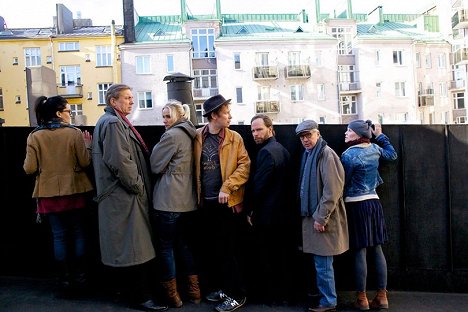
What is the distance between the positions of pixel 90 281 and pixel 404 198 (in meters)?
3.61

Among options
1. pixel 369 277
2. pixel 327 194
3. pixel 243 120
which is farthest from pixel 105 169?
pixel 243 120

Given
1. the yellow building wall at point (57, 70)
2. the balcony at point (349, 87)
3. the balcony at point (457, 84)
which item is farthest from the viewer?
the balcony at point (457, 84)

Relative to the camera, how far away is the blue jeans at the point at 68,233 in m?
4.31

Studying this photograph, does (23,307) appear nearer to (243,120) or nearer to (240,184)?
(240,184)

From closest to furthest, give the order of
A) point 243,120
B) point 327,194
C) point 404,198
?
point 327,194 → point 404,198 → point 243,120

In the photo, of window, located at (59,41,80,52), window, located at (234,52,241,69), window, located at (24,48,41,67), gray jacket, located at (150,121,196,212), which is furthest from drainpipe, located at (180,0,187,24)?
gray jacket, located at (150,121,196,212)

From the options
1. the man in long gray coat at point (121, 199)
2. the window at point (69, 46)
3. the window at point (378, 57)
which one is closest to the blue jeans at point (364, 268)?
the man in long gray coat at point (121, 199)

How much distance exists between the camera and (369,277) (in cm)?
476

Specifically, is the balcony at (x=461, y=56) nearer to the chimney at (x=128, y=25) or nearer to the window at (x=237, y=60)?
the window at (x=237, y=60)

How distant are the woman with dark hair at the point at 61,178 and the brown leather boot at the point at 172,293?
3.10ft

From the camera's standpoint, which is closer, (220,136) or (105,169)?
(105,169)

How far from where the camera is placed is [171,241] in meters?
4.16

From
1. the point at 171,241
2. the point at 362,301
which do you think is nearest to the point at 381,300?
the point at 362,301

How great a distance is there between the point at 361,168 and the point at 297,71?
36.2 metres
